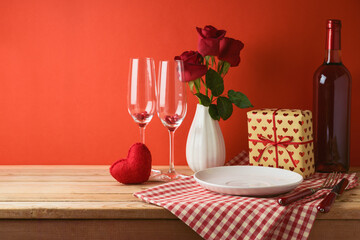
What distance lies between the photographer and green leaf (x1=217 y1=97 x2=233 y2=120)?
1.23 m

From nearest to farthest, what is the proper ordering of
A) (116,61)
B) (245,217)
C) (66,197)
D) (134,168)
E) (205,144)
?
1. (245,217)
2. (66,197)
3. (134,168)
4. (205,144)
5. (116,61)

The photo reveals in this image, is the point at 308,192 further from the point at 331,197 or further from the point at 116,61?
the point at 116,61

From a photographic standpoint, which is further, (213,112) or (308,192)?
(213,112)

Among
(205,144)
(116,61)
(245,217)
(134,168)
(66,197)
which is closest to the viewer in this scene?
(245,217)

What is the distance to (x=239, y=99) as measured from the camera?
1.24 meters

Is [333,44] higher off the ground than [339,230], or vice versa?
[333,44]

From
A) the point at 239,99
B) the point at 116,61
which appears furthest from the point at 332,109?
the point at 116,61

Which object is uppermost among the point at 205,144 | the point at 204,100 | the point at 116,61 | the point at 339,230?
the point at 116,61

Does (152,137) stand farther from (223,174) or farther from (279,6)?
(279,6)

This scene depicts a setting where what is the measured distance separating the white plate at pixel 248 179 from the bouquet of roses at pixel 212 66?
166mm

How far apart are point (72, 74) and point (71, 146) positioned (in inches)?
9.0

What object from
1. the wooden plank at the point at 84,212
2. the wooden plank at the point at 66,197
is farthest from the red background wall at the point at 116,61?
the wooden plank at the point at 84,212

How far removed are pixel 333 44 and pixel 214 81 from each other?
1.07ft

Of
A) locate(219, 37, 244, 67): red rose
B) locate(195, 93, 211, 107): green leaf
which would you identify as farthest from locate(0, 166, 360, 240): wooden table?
locate(219, 37, 244, 67): red rose
